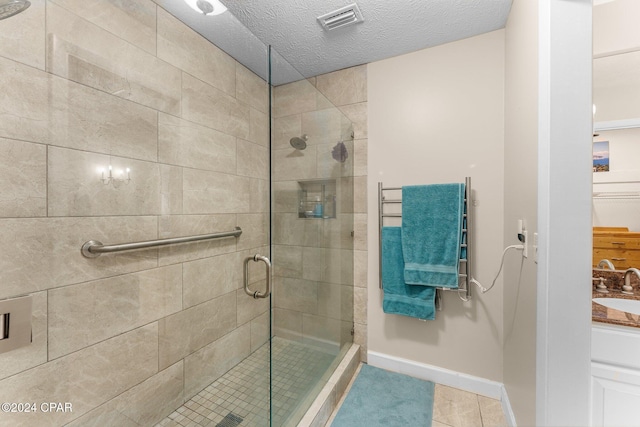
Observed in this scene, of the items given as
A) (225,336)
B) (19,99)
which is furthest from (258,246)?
(19,99)

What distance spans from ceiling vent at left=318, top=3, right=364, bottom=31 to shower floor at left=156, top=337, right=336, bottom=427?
1.82m

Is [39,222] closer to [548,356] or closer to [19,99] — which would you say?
Answer: [19,99]

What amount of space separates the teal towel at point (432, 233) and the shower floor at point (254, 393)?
88cm

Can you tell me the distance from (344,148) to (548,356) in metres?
1.56

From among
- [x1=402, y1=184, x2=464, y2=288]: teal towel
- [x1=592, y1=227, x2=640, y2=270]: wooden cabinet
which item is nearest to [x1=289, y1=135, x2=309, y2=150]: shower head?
[x1=402, y1=184, x2=464, y2=288]: teal towel

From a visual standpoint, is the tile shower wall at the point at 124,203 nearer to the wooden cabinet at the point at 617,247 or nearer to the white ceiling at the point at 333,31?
the white ceiling at the point at 333,31

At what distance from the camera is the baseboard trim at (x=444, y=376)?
1654 millimetres

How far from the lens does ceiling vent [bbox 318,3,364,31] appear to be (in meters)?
1.46

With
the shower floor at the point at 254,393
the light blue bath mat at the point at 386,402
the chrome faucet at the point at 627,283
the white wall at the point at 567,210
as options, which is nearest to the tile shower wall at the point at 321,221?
the shower floor at the point at 254,393

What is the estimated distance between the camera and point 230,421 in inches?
51.5

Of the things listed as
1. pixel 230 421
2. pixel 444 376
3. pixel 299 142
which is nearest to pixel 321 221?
pixel 299 142

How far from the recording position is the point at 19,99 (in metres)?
0.91

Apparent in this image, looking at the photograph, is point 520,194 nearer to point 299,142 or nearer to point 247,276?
point 299,142

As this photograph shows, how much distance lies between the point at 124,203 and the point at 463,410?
2.15 m
